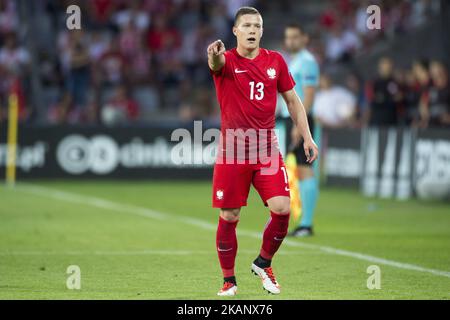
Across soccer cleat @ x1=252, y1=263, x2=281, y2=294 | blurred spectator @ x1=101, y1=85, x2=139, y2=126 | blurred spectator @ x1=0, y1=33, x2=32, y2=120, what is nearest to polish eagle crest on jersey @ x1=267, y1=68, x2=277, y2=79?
soccer cleat @ x1=252, y1=263, x2=281, y2=294

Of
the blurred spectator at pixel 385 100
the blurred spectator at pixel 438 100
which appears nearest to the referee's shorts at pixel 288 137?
the blurred spectator at pixel 438 100

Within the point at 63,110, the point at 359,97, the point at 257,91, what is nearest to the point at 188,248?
the point at 257,91

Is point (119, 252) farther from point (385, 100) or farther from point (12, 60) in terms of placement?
point (12, 60)

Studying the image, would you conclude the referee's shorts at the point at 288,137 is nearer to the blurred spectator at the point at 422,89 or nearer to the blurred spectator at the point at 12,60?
the blurred spectator at the point at 422,89

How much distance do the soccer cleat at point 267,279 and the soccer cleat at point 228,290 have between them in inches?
11.1

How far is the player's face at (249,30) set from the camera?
860 cm

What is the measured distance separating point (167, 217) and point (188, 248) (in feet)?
12.5

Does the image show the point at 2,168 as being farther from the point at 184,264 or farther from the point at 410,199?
the point at 184,264

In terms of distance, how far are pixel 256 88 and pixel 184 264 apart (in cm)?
259

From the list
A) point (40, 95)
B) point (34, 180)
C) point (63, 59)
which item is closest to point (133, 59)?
point (63, 59)

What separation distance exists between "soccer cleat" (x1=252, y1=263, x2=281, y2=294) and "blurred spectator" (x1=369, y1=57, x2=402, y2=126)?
13.0 m

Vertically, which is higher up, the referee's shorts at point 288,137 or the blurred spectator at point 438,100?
the blurred spectator at point 438,100

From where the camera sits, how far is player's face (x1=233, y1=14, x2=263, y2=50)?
28.2ft

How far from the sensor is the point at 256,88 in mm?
8797
